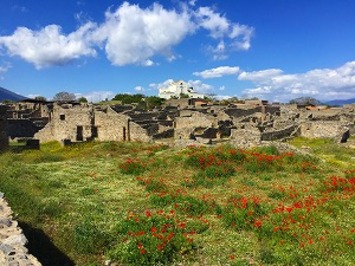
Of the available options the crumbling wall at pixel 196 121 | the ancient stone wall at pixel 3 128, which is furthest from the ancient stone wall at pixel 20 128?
the crumbling wall at pixel 196 121

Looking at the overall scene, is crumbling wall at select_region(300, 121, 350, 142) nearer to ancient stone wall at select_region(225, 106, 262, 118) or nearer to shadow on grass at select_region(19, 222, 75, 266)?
ancient stone wall at select_region(225, 106, 262, 118)

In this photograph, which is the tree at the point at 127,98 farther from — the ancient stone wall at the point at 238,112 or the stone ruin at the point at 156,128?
the stone ruin at the point at 156,128

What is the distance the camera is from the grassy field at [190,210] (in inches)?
375

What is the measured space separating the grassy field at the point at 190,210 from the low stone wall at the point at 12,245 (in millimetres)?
1408

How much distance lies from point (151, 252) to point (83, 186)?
744 centimetres

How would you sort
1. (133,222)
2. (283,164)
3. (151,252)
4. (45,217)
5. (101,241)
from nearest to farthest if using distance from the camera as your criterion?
(151,252), (101,241), (133,222), (45,217), (283,164)

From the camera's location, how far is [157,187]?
15.4 metres

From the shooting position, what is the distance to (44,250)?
970cm

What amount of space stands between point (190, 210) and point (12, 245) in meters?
6.40

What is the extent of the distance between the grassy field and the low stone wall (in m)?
1.41

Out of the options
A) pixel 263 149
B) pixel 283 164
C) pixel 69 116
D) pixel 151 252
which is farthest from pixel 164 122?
pixel 151 252

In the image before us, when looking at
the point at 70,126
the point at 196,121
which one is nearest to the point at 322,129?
the point at 196,121

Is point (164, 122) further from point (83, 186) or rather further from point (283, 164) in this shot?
point (83, 186)

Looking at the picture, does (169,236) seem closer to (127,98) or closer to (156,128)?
(156,128)
